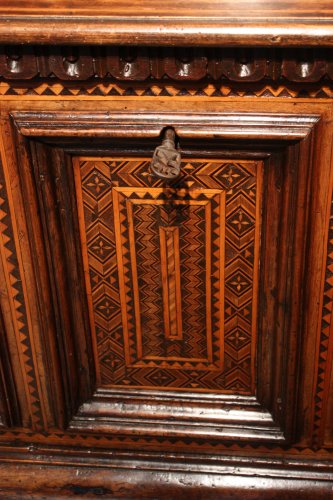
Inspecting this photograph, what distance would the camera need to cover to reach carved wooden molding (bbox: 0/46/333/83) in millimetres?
944

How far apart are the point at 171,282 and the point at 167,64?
371mm

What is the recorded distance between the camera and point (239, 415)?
1.25m

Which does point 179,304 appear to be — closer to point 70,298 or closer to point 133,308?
point 133,308

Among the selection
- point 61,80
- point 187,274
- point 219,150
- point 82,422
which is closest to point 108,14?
point 61,80

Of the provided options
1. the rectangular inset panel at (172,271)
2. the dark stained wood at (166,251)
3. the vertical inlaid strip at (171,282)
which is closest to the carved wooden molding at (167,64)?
the dark stained wood at (166,251)

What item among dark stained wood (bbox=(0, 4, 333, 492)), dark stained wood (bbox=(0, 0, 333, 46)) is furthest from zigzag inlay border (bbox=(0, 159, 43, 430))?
dark stained wood (bbox=(0, 0, 333, 46))

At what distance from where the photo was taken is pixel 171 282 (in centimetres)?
116

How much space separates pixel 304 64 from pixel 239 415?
64 cm

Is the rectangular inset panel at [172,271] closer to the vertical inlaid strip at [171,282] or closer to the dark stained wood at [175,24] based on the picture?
the vertical inlaid strip at [171,282]

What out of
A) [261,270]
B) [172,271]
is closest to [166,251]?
[172,271]

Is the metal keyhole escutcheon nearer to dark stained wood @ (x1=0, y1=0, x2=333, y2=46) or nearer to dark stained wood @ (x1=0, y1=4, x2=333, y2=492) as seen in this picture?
dark stained wood @ (x1=0, y1=4, x2=333, y2=492)

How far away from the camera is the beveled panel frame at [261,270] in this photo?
1.00 metres

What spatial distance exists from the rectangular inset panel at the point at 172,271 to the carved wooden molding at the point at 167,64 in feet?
0.48

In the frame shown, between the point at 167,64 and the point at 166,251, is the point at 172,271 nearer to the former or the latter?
the point at 166,251
